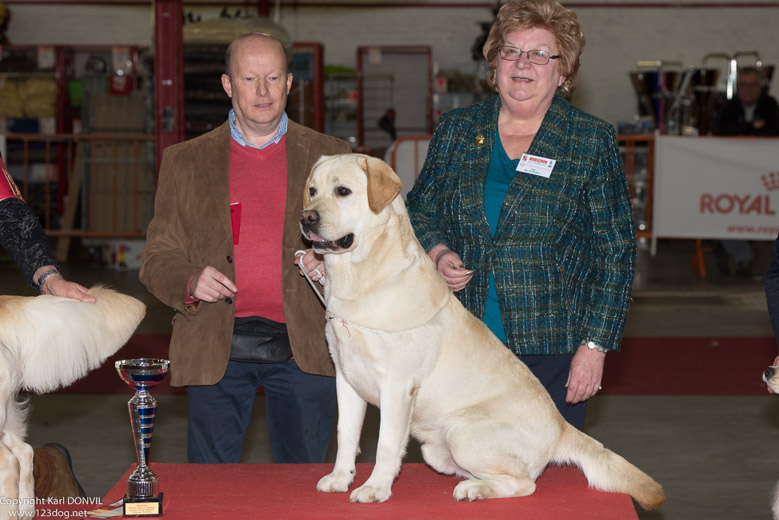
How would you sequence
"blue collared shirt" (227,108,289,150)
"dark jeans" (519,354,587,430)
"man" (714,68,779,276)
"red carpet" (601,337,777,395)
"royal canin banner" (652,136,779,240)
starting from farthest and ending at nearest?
"man" (714,68,779,276) < "royal canin banner" (652,136,779,240) < "red carpet" (601,337,777,395) < "blue collared shirt" (227,108,289,150) < "dark jeans" (519,354,587,430)

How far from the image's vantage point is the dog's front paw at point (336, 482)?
7.33ft

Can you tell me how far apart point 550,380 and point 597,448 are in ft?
1.38

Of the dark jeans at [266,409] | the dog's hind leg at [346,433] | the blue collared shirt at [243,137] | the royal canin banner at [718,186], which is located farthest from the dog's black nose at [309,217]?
the royal canin banner at [718,186]

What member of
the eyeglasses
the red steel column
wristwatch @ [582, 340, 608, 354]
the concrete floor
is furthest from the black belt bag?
the red steel column

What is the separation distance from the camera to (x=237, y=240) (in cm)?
274

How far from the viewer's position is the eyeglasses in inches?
98.7

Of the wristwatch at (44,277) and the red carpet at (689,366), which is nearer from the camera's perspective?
the wristwatch at (44,277)

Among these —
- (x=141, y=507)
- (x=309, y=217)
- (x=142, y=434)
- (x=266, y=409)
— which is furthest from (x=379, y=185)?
(x=266, y=409)

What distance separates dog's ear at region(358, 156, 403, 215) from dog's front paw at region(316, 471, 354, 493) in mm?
690

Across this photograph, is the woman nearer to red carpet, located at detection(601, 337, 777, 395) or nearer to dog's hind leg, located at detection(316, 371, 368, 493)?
dog's hind leg, located at detection(316, 371, 368, 493)

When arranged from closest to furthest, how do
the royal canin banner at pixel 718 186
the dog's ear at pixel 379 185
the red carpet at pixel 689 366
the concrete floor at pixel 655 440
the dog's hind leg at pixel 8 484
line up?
the dog's hind leg at pixel 8 484 < the dog's ear at pixel 379 185 < the concrete floor at pixel 655 440 < the red carpet at pixel 689 366 < the royal canin banner at pixel 718 186

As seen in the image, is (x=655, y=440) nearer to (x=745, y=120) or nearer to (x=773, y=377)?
(x=773, y=377)

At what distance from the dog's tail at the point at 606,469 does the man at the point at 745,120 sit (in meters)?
9.47

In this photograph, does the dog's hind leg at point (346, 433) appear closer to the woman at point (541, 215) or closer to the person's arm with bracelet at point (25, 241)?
the woman at point (541, 215)
